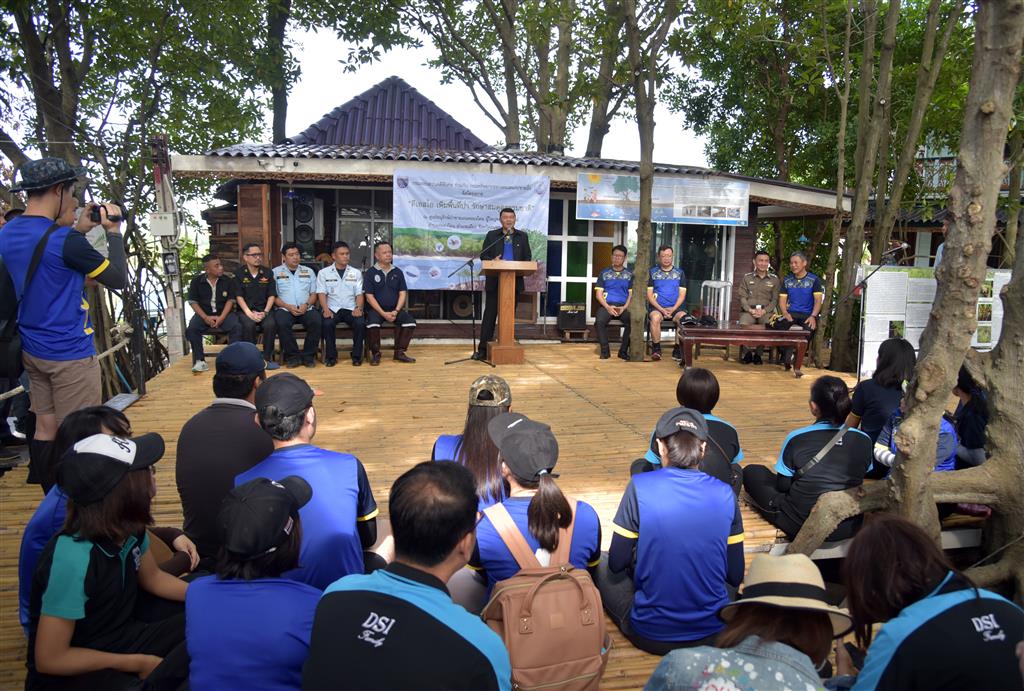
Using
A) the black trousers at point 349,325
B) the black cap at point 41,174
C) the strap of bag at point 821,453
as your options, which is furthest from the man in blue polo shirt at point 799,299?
the black cap at point 41,174

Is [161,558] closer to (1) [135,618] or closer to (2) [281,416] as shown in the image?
(1) [135,618]

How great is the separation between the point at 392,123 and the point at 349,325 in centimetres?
911

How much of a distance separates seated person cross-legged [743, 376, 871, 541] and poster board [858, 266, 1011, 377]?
366 cm

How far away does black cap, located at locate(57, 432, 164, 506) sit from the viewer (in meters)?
2.12

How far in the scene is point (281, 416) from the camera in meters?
2.57

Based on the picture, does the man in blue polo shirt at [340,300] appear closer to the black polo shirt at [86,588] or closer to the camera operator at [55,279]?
the camera operator at [55,279]

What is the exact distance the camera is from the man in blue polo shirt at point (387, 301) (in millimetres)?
8578

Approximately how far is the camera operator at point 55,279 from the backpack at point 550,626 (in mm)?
2673

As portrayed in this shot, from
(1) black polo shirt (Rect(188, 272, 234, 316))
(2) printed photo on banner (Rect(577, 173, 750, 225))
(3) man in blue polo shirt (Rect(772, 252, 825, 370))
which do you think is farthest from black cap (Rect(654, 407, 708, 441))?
(2) printed photo on banner (Rect(577, 173, 750, 225))

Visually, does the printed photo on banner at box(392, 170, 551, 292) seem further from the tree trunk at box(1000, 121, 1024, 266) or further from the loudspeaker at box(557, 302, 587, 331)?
the tree trunk at box(1000, 121, 1024, 266)

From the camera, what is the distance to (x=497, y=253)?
887 centimetres

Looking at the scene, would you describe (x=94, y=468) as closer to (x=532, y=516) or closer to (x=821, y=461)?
(x=532, y=516)

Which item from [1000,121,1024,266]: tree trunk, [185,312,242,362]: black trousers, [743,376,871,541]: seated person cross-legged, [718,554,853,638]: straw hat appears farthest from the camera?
[1000,121,1024,266]: tree trunk

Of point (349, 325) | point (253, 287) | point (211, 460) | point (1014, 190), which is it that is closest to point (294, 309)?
point (253, 287)
